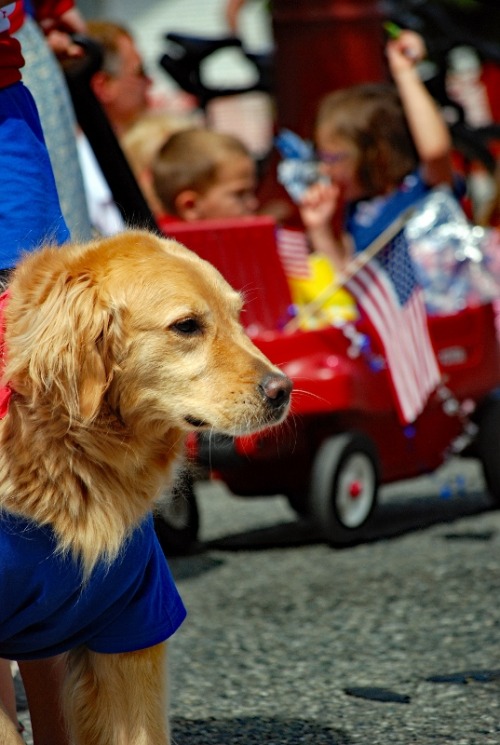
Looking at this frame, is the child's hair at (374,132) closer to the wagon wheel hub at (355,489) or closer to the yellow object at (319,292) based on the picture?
the yellow object at (319,292)

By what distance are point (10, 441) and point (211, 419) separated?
38 cm

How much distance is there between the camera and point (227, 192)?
614cm

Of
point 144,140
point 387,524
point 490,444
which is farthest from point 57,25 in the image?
point 144,140

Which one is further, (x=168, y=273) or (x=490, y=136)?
(x=490, y=136)

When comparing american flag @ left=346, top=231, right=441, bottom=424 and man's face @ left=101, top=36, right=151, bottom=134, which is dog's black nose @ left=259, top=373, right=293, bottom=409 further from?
man's face @ left=101, top=36, right=151, bottom=134

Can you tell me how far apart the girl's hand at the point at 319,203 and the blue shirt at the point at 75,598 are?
13.0 feet

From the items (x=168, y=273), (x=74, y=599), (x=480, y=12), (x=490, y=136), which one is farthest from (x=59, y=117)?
(x=480, y=12)

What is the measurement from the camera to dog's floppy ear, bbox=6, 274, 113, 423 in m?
2.32

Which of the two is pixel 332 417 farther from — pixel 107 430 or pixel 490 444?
pixel 107 430

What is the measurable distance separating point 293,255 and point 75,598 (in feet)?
13.0

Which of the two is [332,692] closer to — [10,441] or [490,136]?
[10,441]

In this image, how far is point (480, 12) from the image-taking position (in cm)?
2022

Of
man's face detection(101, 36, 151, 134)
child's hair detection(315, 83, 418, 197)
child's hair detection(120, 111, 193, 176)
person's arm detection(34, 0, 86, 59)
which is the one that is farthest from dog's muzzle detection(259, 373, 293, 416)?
man's face detection(101, 36, 151, 134)

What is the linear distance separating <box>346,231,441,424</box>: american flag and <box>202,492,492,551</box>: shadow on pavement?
1.79ft
